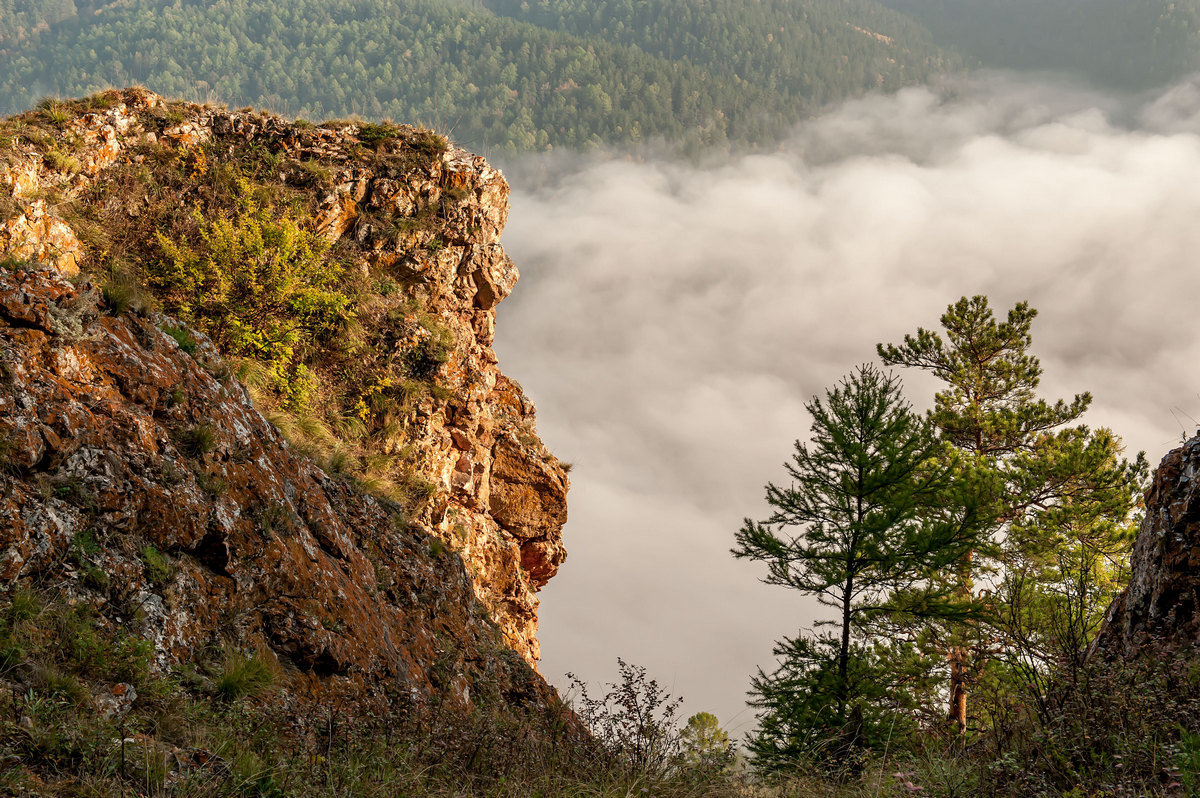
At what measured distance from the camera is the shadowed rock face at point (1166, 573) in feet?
20.0

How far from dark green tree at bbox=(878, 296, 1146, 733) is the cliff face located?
10.3 m

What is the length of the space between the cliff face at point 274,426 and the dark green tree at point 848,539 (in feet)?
18.7

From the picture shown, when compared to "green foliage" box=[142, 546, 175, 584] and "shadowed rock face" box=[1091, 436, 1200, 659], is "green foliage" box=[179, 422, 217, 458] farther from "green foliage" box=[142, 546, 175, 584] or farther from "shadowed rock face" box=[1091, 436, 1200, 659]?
"shadowed rock face" box=[1091, 436, 1200, 659]

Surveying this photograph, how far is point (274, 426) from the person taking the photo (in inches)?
324

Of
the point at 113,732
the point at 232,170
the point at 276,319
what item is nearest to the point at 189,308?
the point at 276,319

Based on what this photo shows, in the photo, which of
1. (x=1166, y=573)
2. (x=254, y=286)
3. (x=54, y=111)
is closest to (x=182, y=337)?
(x=254, y=286)

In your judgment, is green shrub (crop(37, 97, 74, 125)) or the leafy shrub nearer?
the leafy shrub

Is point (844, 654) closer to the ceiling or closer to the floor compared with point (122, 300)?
closer to the floor

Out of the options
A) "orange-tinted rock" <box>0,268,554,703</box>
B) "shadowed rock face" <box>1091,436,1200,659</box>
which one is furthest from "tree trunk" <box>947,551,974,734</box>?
"orange-tinted rock" <box>0,268,554,703</box>

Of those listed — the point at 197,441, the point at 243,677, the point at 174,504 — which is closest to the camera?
the point at 243,677

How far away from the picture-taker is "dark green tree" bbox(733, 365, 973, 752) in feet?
43.8

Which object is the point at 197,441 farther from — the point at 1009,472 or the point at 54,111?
the point at 1009,472

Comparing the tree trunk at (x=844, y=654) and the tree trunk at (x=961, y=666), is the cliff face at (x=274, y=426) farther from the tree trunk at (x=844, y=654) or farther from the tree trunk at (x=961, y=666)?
the tree trunk at (x=961, y=666)

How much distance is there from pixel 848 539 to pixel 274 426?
35.1 feet
